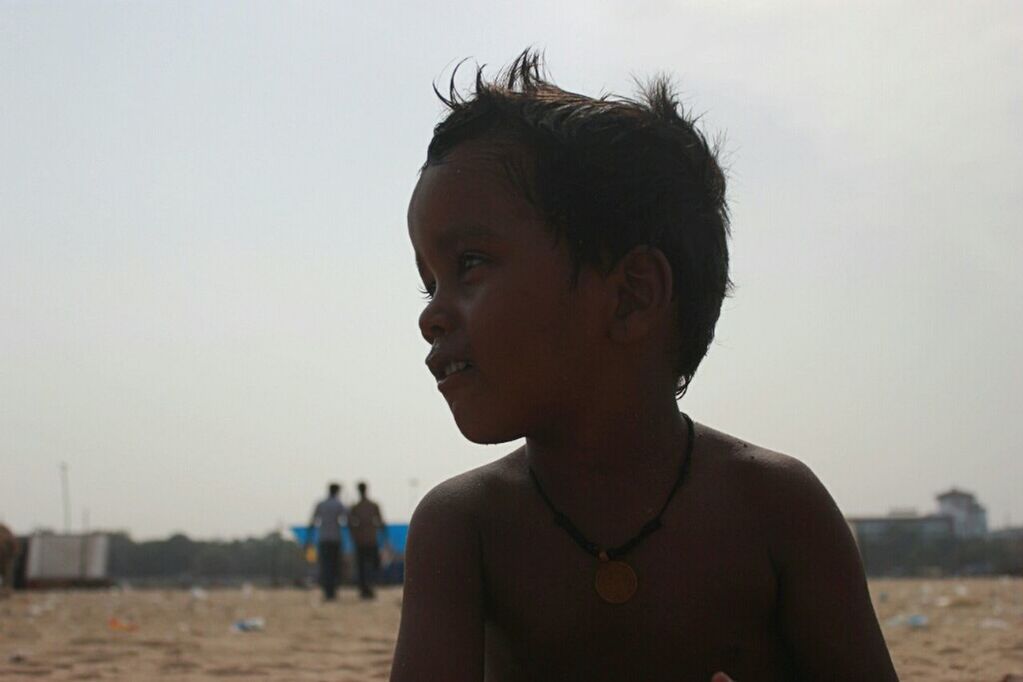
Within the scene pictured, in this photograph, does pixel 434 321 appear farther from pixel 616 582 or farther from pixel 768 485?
pixel 768 485

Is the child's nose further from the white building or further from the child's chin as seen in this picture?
the white building

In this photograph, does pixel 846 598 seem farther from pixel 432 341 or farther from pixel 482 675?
pixel 432 341

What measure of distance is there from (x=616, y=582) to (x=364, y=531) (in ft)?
50.2

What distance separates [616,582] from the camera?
86.0 inches

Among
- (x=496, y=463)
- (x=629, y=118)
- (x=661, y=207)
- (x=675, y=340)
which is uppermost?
(x=629, y=118)

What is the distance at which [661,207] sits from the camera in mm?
2238

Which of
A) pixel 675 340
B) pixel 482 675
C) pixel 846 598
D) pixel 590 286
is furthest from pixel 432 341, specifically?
pixel 846 598

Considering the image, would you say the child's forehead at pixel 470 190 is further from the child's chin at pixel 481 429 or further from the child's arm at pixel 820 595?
the child's arm at pixel 820 595

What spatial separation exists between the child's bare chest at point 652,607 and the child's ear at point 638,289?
0.35 meters

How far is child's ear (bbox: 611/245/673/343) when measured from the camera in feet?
7.25

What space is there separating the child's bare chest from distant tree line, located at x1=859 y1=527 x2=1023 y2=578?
33.0 metres

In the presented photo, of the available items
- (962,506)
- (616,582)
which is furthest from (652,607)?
(962,506)

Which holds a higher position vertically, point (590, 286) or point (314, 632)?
point (590, 286)

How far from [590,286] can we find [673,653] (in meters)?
0.67
